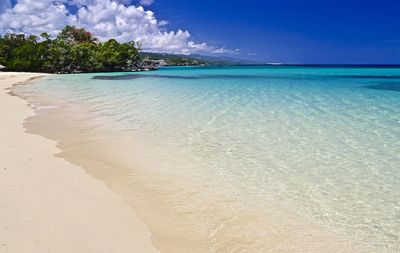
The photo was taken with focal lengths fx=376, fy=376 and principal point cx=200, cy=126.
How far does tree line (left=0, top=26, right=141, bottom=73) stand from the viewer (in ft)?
199

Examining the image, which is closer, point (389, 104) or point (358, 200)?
point (358, 200)

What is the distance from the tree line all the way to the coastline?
198 ft

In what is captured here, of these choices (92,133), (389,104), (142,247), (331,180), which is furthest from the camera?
(389,104)

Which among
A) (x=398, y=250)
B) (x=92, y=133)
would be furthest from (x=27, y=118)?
(x=398, y=250)

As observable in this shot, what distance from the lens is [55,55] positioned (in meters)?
61.9

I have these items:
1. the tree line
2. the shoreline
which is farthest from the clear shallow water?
the tree line

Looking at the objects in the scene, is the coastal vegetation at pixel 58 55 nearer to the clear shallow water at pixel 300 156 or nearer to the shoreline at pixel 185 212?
the clear shallow water at pixel 300 156

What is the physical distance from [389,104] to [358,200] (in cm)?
1164

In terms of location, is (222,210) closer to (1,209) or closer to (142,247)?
(142,247)

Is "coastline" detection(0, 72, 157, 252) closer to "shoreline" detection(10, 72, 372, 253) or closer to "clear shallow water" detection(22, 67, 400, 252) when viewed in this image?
"shoreline" detection(10, 72, 372, 253)

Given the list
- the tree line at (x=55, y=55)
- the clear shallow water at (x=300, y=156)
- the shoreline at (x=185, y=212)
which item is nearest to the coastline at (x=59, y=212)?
the shoreline at (x=185, y=212)

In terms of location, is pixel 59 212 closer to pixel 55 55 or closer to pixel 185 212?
pixel 185 212

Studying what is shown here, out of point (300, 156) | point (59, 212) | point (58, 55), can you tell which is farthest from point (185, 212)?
point (58, 55)

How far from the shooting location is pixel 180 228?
13.2 feet
